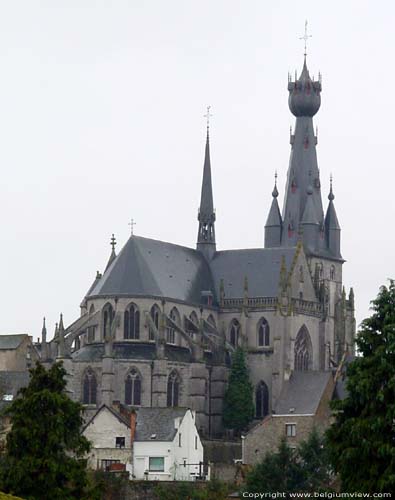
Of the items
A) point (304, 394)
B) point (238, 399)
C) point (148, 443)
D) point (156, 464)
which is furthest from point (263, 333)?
point (156, 464)

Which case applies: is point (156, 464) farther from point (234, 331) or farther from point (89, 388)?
point (234, 331)

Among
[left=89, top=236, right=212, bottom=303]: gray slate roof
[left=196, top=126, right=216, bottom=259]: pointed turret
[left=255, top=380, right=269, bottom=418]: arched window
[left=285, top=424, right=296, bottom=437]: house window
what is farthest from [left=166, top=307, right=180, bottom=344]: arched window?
[left=285, top=424, right=296, bottom=437]: house window

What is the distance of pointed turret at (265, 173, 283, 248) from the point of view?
152125mm

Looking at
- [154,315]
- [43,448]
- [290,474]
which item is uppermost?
[154,315]

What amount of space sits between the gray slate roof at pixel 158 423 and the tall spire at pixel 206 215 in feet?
123

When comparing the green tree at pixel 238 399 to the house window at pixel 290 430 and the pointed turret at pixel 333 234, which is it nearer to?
the house window at pixel 290 430

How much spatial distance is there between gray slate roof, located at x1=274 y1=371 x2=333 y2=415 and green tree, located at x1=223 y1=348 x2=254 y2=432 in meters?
5.76

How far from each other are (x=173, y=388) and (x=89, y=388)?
20.5 feet

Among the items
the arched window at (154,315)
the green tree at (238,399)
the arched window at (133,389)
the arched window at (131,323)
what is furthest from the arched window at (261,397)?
the arched window at (133,389)

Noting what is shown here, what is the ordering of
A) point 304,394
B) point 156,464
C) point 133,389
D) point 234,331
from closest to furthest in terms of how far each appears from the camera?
point 156,464, point 304,394, point 133,389, point 234,331

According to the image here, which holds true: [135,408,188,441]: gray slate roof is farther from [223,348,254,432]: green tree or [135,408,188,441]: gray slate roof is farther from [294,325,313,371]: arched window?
[294,325,313,371]: arched window

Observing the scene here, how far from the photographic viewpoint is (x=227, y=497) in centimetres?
9581

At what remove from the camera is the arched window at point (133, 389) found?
132875 millimetres

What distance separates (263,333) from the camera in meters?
143
